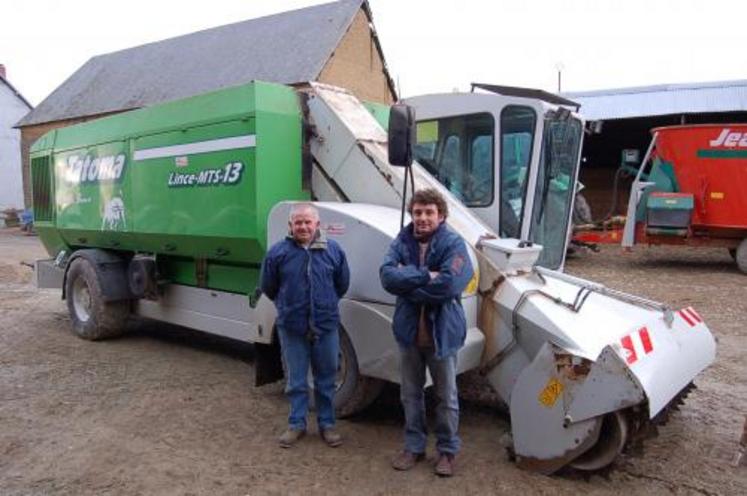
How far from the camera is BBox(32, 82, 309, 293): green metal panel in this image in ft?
17.7

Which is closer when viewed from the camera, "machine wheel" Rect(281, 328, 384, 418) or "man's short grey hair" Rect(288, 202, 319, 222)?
"man's short grey hair" Rect(288, 202, 319, 222)

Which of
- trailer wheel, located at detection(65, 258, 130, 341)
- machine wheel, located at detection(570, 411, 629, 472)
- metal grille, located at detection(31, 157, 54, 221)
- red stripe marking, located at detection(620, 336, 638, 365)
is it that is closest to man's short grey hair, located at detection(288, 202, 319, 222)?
red stripe marking, located at detection(620, 336, 638, 365)

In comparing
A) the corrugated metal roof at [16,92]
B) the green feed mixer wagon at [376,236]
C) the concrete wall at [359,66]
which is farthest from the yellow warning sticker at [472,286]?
the corrugated metal roof at [16,92]

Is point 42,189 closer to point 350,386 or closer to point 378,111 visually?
point 378,111

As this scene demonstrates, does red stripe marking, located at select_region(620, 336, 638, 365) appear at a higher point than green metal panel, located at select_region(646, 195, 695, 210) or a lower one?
lower

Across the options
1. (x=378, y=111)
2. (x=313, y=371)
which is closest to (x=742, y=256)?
(x=378, y=111)

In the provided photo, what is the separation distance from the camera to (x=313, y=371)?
455 centimetres

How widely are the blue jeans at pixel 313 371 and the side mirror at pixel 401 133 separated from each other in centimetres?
124

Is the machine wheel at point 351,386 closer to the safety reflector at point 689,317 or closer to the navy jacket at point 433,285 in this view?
the navy jacket at point 433,285

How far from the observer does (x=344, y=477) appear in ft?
13.1

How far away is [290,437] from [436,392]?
1134 mm

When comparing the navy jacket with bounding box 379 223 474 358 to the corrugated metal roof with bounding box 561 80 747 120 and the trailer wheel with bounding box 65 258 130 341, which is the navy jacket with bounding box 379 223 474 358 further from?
the corrugated metal roof with bounding box 561 80 747 120

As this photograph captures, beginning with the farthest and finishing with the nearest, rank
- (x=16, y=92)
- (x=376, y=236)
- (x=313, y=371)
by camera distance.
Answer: (x=16, y=92) < (x=313, y=371) < (x=376, y=236)

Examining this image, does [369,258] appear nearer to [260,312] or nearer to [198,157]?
[260,312]
